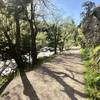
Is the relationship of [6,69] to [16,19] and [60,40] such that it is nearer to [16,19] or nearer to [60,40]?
[16,19]

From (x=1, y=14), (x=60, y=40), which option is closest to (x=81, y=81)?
(x=1, y=14)

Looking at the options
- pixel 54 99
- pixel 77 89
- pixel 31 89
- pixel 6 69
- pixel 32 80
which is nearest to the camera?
pixel 54 99

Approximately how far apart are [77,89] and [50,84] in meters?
1.71

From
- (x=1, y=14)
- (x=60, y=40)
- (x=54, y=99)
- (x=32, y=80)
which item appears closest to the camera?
(x=54, y=99)

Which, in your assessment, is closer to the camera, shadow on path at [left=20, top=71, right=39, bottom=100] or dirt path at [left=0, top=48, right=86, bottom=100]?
dirt path at [left=0, top=48, right=86, bottom=100]

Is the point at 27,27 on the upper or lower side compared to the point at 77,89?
upper

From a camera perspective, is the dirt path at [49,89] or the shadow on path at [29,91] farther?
the shadow on path at [29,91]

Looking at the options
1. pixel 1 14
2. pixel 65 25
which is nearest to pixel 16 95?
pixel 1 14

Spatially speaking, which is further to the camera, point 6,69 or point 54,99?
point 6,69

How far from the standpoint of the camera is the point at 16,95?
958cm

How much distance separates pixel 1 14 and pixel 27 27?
785cm

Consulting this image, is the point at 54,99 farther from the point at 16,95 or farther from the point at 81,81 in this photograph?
the point at 81,81

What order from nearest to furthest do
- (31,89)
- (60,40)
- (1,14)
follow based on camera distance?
(31,89), (1,14), (60,40)

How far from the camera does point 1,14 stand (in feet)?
61.5
